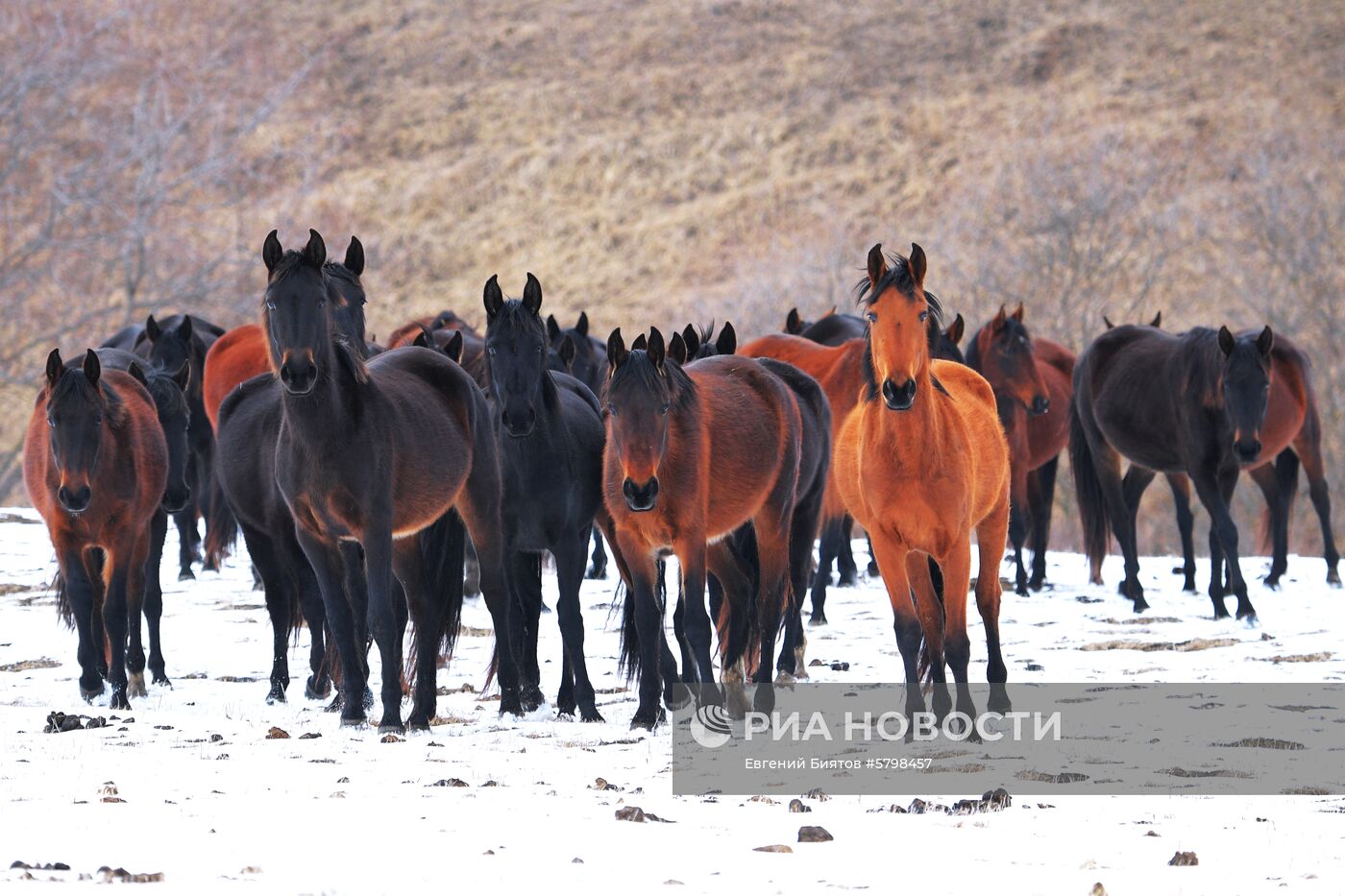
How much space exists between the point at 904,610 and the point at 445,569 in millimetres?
2591

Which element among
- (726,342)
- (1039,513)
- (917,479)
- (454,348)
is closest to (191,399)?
(454,348)

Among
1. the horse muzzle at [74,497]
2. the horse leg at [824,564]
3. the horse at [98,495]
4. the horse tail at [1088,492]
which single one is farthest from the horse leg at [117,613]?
the horse tail at [1088,492]

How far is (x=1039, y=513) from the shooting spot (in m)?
13.7

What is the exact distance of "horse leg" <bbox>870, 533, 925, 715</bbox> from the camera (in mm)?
6438

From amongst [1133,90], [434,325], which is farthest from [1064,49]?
[434,325]

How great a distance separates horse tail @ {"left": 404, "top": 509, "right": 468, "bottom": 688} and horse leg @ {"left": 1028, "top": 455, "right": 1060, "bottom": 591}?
6.55m

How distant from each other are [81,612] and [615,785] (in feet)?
11.4

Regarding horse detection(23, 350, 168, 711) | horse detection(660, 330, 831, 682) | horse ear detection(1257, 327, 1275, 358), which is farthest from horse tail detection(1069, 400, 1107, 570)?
horse detection(23, 350, 168, 711)

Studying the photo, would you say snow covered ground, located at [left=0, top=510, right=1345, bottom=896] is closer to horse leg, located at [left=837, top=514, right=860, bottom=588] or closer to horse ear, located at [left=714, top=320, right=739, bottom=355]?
horse ear, located at [left=714, top=320, right=739, bottom=355]

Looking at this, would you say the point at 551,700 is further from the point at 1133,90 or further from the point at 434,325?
the point at 1133,90

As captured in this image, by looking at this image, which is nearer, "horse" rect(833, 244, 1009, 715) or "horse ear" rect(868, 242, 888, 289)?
"horse" rect(833, 244, 1009, 715)

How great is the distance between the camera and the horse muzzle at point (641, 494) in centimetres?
620

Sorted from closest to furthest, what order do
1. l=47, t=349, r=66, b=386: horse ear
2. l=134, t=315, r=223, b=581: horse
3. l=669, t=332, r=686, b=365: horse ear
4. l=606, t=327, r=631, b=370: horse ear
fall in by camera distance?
l=606, t=327, r=631, b=370: horse ear → l=47, t=349, r=66, b=386: horse ear → l=669, t=332, r=686, b=365: horse ear → l=134, t=315, r=223, b=581: horse

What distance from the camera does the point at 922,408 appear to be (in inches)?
244
